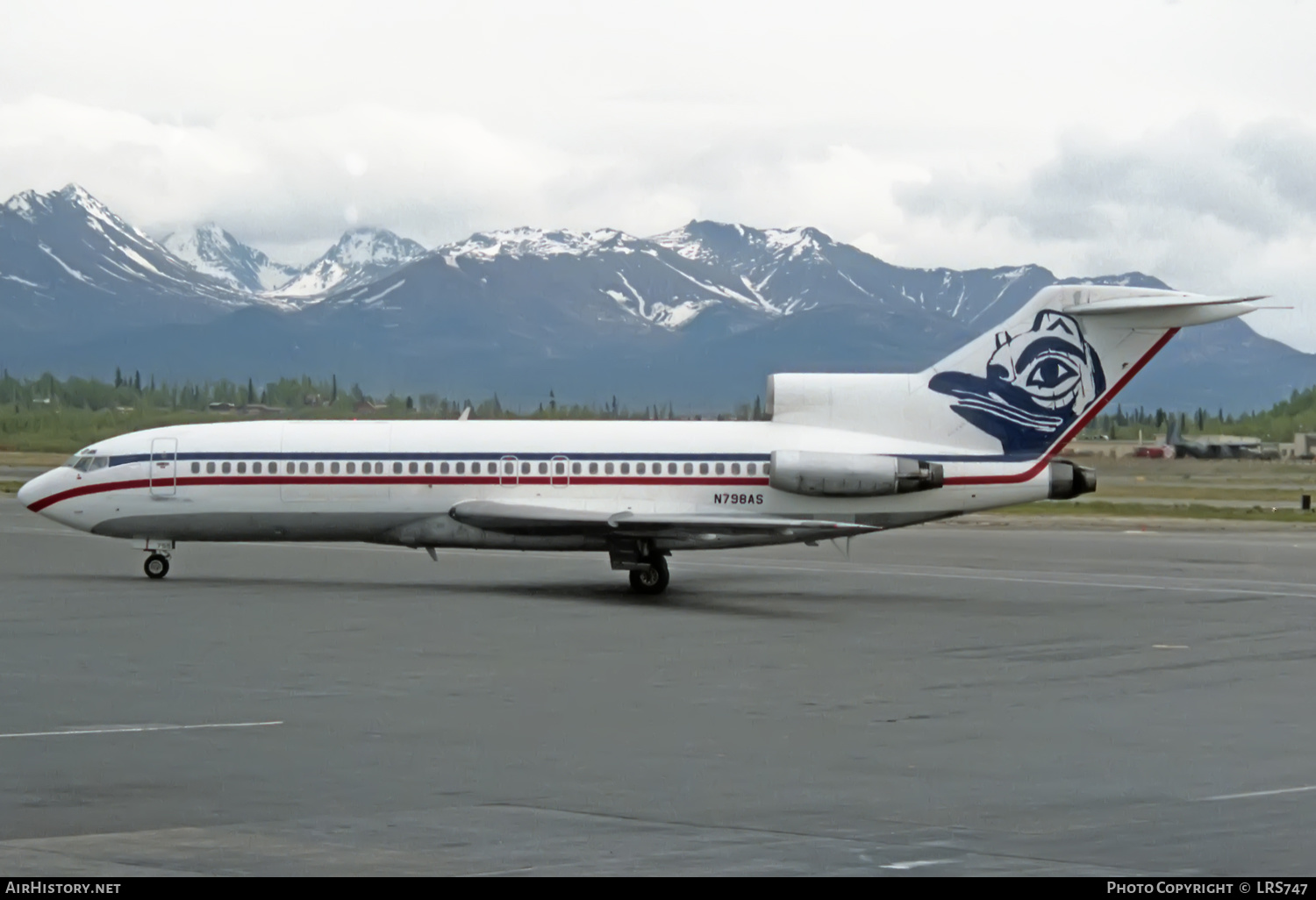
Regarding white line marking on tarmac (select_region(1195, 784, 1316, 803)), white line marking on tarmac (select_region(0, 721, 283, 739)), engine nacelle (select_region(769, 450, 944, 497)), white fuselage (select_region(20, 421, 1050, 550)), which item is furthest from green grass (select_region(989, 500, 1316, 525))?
white line marking on tarmac (select_region(1195, 784, 1316, 803))

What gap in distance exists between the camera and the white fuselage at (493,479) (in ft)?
117

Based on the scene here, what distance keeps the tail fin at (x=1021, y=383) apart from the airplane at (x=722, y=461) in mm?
34

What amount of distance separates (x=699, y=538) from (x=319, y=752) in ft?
59.1

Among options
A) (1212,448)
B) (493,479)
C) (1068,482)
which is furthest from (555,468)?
(1212,448)

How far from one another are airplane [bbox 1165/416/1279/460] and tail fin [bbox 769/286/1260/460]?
111 m

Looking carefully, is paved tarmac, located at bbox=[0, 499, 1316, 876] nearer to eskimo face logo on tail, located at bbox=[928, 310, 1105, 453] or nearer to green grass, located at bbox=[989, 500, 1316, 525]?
eskimo face logo on tail, located at bbox=[928, 310, 1105, 453]

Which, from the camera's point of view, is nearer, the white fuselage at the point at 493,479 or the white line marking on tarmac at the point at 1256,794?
the white line marking on tarmac at the point at 1256,794

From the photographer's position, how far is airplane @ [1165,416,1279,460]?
477 ft

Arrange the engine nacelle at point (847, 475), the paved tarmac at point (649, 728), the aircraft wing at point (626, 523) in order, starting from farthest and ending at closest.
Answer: the engine nacelle at point (847, 475), the aircraft wing at point (626, 523), the paved tarmac at point (649, 728)

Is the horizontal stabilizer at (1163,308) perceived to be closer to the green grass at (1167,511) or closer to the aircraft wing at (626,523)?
the aircraft wing at (626,523)

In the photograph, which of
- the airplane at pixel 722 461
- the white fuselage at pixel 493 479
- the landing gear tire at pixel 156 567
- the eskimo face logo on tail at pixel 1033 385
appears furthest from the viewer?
the landing gear tire at pixel 156 567

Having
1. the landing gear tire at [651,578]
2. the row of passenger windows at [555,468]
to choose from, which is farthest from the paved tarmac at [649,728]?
the row of passenger windows at [555,468]

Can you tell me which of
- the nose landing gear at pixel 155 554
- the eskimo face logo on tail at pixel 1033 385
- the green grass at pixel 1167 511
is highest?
the eskimo face logo on tail at pixel 1033 385

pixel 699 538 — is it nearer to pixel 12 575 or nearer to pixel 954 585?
pixel 954 585
